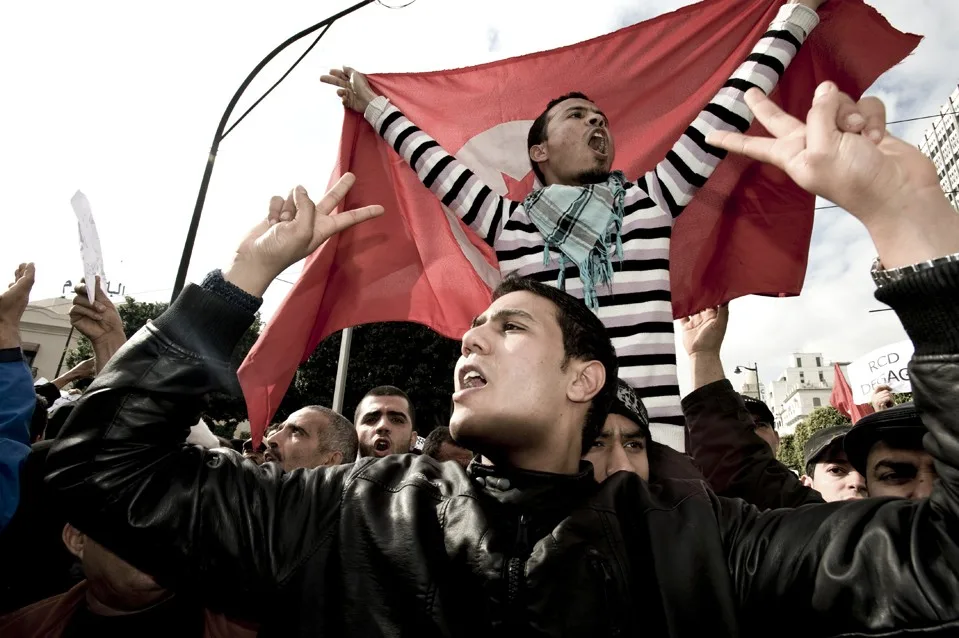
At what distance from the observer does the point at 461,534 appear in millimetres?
1718

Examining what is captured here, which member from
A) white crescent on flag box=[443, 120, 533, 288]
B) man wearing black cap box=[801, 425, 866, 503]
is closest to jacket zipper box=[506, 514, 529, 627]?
white crescent on flag box=[443, 120, 533, 288]

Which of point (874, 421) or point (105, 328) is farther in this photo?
point (105, 328)

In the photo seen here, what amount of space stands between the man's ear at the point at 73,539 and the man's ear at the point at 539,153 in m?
2.53

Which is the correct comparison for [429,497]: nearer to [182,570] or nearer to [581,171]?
[182,570]

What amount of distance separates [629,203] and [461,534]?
164 centimetres

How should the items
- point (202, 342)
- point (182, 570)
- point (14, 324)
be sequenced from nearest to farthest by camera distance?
point (182, 570) < point (202, 342) < point (14, 324)

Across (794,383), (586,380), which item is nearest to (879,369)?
(586,380)

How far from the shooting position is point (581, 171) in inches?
117

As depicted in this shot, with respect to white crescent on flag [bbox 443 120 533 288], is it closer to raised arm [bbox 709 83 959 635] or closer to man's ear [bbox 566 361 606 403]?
man's ear [bbox 566 361 606 403]

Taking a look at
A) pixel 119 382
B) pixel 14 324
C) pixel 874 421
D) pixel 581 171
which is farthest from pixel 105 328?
pixel 874 421

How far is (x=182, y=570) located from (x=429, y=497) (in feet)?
2.21

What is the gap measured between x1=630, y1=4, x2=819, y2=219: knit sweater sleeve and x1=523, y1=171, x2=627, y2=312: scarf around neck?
17 cm

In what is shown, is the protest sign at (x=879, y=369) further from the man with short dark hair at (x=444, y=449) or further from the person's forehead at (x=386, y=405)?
the person's forehead at (x=386, y=405)

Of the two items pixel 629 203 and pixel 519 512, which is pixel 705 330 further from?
pixel 519 512
